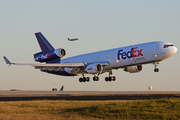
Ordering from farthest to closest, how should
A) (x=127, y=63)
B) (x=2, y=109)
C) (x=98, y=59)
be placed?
(x=98, y=59)
(x=127, y=63)
(x=2, y=109)

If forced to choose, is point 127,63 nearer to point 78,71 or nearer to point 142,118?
point 78,71

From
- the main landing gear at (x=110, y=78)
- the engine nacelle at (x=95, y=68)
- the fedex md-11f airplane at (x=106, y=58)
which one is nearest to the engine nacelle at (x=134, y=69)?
the fedex md-11f airplane at (x=106, y=58)

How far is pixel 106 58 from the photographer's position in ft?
207

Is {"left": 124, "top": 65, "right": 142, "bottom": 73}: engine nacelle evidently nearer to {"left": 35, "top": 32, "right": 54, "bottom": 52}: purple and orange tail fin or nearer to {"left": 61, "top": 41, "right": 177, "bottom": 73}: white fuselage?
{"left": 61, "top": 41, "right": 177, "bottom": 73}: white fuselage

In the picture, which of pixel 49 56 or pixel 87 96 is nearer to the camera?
pixel 87 96

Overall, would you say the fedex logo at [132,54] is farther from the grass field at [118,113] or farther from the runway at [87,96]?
the grass field at [118,113]

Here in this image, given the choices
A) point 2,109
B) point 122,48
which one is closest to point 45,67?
point 122,48

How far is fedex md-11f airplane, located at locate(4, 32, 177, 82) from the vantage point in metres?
54.7

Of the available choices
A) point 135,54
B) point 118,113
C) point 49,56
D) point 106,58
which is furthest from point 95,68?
point 118,113

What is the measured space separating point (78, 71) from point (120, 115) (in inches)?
1721

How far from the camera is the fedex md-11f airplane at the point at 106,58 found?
5466cm

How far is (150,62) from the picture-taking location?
56781 mm

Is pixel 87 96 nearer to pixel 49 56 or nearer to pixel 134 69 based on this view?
pixel 134 69

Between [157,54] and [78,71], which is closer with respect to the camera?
[157,54]
